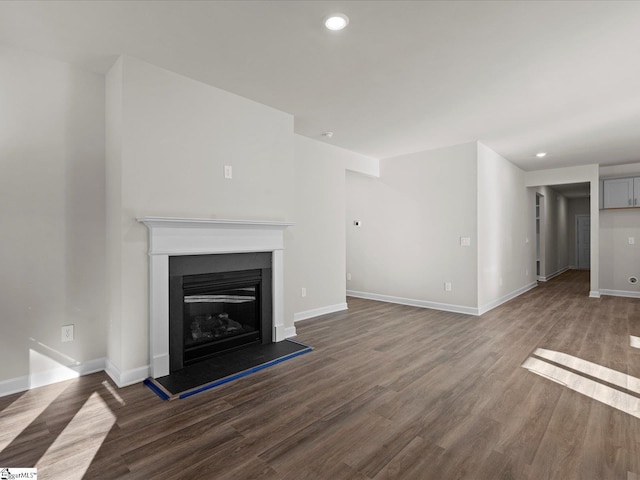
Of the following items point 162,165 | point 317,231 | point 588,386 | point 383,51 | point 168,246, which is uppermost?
point 383,51

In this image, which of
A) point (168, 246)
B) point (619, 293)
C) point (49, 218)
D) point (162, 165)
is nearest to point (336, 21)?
point (162, 165)

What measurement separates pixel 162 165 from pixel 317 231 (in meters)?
2.49

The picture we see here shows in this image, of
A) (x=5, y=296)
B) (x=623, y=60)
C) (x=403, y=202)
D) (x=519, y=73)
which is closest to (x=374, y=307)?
(x=403, y=202)

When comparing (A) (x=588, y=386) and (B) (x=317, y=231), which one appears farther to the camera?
(B) (x=317, y=231)

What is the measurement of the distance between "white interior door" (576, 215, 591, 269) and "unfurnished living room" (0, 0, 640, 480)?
7930mm

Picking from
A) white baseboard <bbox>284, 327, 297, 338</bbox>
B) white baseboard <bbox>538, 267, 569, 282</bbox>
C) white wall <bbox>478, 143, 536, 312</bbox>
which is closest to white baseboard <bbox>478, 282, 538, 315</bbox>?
white wall <bbox>478, 143, 536, 312</bbox>

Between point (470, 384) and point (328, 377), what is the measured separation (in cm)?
115

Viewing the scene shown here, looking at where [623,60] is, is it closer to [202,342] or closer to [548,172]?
[202,342]

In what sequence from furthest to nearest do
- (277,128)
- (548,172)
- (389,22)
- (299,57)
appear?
(548,172), (277,128), (299,57), (389,22)

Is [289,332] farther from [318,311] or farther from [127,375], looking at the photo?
[127,375]

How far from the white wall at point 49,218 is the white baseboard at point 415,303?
4.46 meters

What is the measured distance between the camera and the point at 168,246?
2828 millimetres

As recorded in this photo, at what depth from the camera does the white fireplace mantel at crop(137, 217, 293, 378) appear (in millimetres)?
2764

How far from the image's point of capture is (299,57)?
268 centimetres
